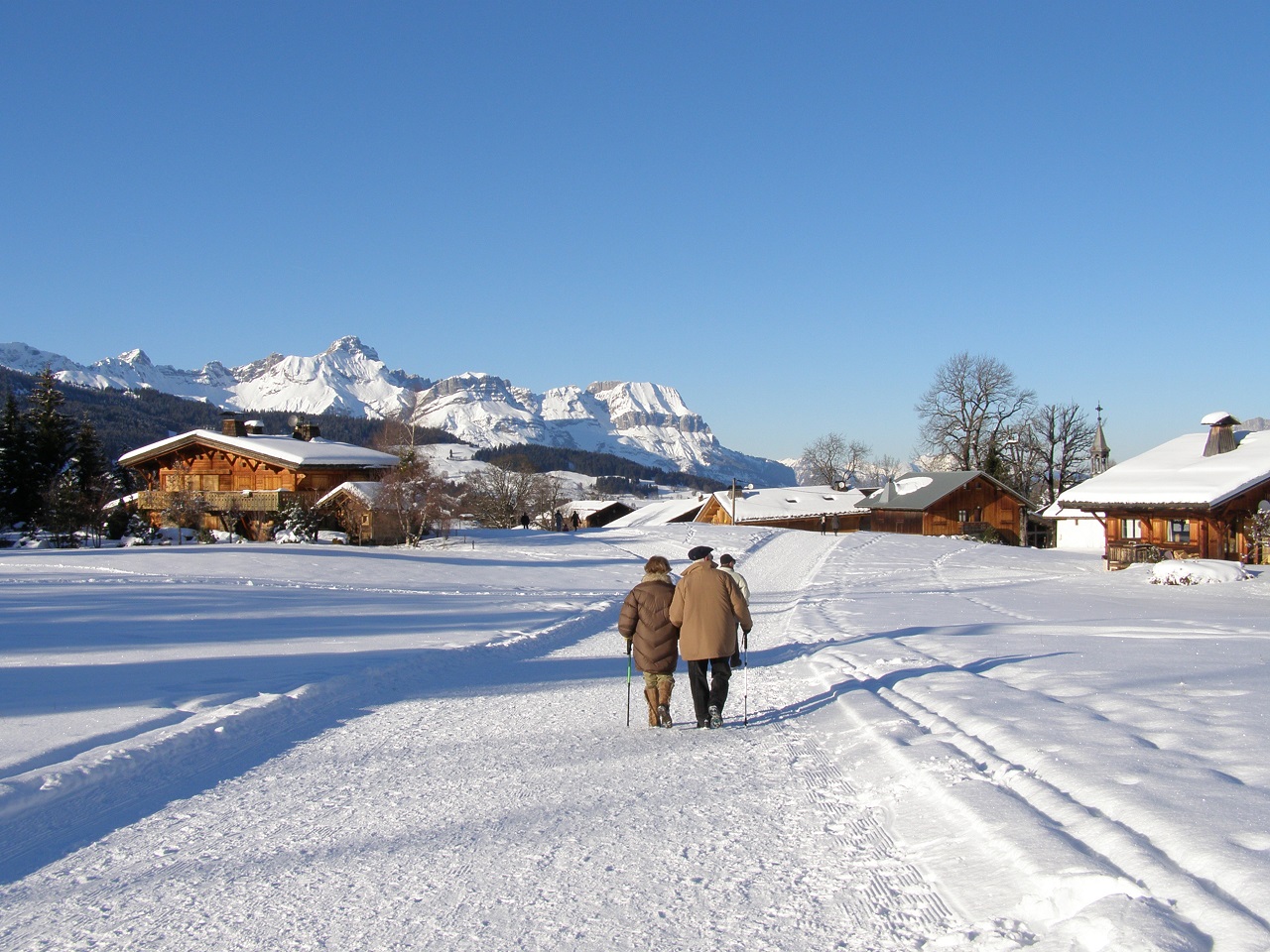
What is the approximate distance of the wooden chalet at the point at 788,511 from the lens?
246ft

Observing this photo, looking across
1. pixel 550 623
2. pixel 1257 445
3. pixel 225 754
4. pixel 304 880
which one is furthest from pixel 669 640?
pixel 1257 445

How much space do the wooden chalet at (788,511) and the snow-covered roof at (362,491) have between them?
32.9 meters

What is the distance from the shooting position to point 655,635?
29.4 ft

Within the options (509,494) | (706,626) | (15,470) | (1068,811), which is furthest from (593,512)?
(1068,811)

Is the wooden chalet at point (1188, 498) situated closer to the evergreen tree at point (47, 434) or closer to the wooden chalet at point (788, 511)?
the wooden chalet at point (788, 511)

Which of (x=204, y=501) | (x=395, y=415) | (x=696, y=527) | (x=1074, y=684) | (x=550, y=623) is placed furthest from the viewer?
(x=395, y=415)

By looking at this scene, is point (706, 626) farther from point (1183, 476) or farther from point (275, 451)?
point (275, 451)

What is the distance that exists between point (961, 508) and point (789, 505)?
626 inches

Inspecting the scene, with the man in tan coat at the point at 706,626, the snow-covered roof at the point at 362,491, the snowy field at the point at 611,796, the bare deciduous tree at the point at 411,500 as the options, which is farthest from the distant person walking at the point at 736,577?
the snow-covered roof at the point at 362,491

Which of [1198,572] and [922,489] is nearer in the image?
[1198,572]

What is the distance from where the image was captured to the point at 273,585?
25.4 meters

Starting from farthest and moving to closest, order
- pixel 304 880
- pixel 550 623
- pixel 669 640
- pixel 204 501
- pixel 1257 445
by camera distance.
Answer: pixel 204 501
pixel 1257 445
pixel 550 623
pixel 669 640
pixel 304 880

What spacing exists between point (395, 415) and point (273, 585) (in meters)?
39.6

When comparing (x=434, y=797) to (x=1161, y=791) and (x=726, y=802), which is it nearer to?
(x=726, y=802)
